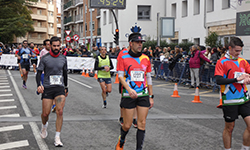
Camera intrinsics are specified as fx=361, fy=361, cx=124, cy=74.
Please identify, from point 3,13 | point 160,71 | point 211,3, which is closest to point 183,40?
point 211,3

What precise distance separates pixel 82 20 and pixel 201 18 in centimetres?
3768

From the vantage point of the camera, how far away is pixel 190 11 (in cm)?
3177

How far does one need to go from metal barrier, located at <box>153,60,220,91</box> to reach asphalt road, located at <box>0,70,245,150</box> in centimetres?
284

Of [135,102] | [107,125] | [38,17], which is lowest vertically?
[107,125]

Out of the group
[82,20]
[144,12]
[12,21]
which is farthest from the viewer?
[82,20]

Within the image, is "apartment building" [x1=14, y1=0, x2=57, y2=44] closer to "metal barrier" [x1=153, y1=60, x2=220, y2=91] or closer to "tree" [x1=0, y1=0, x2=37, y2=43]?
"tree" [x1=0, y1=0, x2=37, y2=43]

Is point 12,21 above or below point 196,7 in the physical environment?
above

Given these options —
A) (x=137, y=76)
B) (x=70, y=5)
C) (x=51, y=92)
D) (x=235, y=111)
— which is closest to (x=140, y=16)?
(x=70, y=5)

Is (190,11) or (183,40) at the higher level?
(190,11)

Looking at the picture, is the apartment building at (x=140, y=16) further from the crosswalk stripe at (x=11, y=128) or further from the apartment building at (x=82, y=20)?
the crosswalk stripe at (x=11, y=128)

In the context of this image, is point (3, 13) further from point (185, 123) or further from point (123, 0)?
point (185, 123)

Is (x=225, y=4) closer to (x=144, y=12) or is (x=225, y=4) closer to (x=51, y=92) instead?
(x=144, y=12)

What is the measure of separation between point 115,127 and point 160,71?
13652mm

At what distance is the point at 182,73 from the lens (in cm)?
1827
